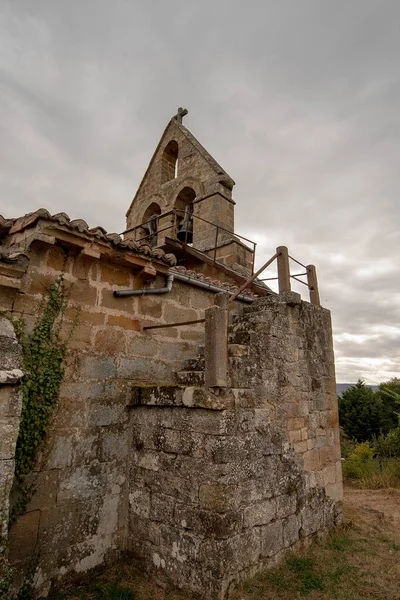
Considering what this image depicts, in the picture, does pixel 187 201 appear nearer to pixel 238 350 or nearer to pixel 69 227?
pixel 69 227

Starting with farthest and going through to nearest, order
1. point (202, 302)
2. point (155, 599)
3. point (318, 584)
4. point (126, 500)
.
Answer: point (202, 302) < point (126, 500) < point (318, 584) < point (155, 599)

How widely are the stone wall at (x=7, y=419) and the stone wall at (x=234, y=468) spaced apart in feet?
5.49

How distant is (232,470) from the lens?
403 centimetres

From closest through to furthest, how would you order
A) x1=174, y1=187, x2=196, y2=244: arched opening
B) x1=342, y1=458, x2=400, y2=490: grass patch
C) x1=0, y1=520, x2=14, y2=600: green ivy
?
x1=0, y1=520, x2=14, y2=600: green ivy
x1=342, y1=458, x2=400, y2=490: grass patch
x1=174, y1=187, x2=196, y2=244: arched opening

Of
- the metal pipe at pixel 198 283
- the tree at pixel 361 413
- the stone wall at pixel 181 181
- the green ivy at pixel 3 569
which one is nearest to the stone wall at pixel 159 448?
the metal pipe at pixel 198 283

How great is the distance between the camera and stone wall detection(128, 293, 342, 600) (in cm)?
391

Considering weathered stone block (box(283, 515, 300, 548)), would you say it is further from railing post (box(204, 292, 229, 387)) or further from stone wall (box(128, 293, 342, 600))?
railing post (box(204, 292, 229, 387))

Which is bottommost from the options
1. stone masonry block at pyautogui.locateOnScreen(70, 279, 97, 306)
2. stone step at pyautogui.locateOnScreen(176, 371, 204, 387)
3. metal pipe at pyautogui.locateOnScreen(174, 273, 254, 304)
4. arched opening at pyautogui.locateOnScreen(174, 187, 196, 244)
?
stone step at pyautogui.locateOnScreen(176, 371, 204, 387)

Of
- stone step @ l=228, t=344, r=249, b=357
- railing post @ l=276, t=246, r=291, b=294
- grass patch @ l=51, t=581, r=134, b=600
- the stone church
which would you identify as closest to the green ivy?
the stone church

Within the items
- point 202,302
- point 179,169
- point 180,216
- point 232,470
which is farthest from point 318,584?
point 179,169

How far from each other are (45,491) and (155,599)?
5.06ft

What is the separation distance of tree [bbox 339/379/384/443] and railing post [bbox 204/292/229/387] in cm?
2120

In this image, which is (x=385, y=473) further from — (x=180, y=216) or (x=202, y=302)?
(x=180, y=216)

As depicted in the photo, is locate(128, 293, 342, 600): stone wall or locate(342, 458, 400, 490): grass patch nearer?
locate(128, 293, 342, 600): stone wall
